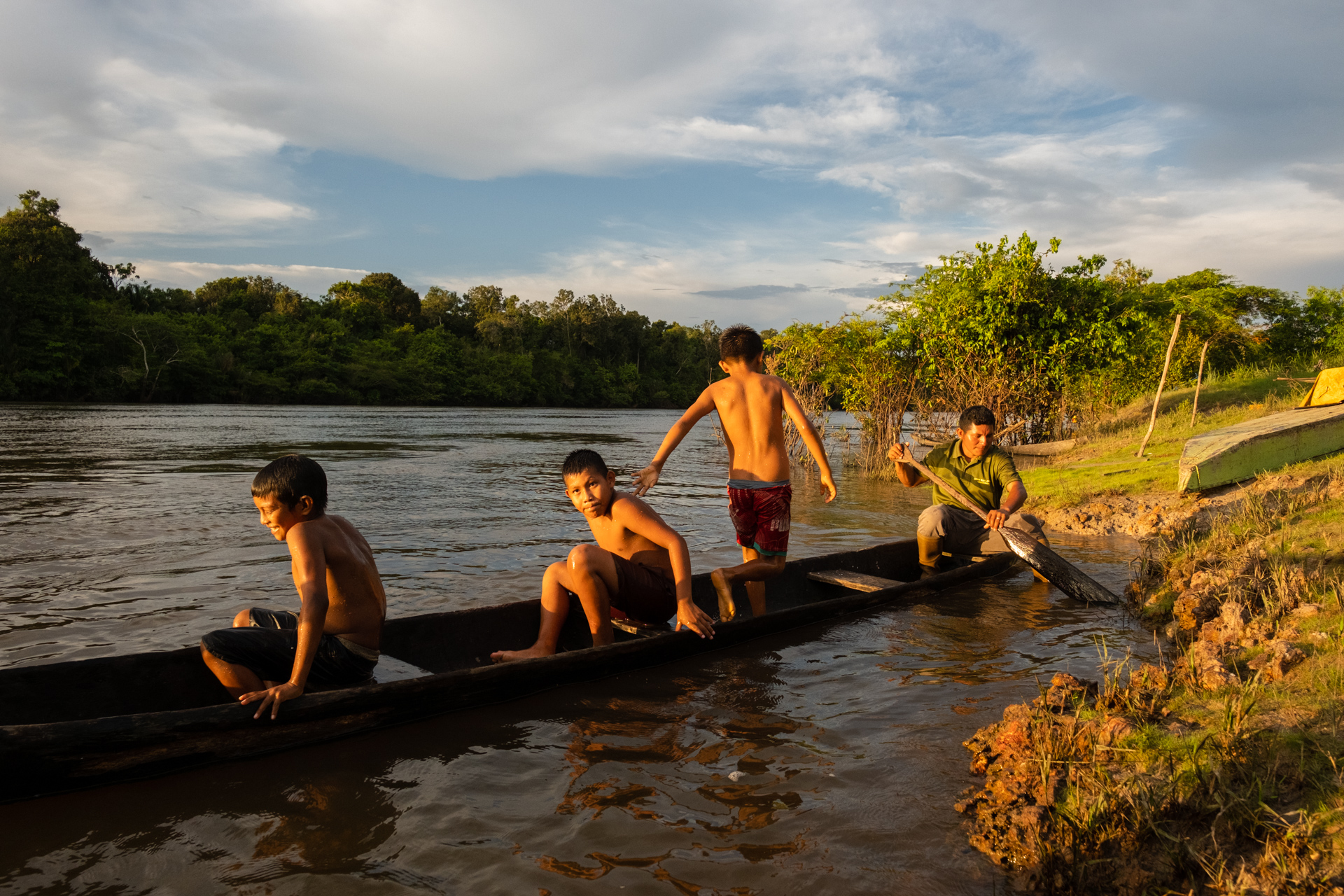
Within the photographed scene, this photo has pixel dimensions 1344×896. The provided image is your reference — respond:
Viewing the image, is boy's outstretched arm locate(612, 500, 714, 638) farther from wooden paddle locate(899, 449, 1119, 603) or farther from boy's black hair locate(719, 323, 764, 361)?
wooden paddle locate(899, 449, 1119, 603)

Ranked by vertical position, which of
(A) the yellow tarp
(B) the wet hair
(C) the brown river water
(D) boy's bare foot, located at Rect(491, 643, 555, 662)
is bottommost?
(C) the brown river water

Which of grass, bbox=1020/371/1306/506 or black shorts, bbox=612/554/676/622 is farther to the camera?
grass, bbox=1020/371/1306/506

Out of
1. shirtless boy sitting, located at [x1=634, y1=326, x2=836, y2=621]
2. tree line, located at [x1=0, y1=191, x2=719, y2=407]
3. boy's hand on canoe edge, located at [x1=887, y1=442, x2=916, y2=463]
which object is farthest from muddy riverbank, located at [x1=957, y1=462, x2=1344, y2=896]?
tree line, located at [x1=0, y1=191, x2=719, y2=407]

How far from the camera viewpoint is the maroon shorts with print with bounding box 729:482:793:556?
17.9 feet

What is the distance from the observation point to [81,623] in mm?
5840

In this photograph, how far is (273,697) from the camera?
11.0 feet

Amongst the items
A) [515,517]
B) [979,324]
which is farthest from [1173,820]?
[979,324]

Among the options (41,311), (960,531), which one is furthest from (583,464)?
(41,311)

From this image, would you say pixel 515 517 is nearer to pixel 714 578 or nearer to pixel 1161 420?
pixel 714 578

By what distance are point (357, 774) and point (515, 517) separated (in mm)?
8391

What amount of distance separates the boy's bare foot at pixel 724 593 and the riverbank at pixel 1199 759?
78.8 inches

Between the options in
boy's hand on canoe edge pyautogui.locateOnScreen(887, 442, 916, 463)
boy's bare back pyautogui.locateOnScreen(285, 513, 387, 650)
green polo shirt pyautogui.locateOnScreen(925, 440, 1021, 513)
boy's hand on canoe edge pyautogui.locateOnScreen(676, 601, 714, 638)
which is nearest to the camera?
boy's bare back pyautogui.locateOnScreen(285, 513, 387, 650)

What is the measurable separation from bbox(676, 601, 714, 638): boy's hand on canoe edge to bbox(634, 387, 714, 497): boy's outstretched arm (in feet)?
2.63

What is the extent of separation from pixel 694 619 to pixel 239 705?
2300mm
